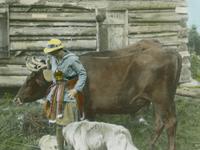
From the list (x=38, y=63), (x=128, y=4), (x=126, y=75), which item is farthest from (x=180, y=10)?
(x=38, y=63)

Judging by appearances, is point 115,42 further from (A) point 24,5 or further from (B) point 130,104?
(B) point 130,104

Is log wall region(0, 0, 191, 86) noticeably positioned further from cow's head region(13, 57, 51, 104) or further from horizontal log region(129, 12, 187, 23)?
cow's head region(13, 57, 51, 104)

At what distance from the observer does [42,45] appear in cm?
1317

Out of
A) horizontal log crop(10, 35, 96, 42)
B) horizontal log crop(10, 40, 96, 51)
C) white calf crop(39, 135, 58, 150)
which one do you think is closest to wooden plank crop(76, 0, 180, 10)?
horizontal log crop(10, 35, 96, 42)

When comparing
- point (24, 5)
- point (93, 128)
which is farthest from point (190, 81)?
point (93, 128)

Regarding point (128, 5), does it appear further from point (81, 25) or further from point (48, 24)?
point (48, 24)

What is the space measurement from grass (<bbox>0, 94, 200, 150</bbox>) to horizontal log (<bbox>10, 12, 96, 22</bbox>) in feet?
6.48

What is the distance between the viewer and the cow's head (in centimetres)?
1015

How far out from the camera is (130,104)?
10.2 meters

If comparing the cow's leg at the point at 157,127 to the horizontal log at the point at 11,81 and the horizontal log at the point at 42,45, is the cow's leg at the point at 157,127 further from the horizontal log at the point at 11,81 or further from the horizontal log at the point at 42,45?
the horizontal log at the point at 11,81

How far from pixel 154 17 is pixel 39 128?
4.64m

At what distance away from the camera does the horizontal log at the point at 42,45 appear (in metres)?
13.0

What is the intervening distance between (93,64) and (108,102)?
71 centimetres

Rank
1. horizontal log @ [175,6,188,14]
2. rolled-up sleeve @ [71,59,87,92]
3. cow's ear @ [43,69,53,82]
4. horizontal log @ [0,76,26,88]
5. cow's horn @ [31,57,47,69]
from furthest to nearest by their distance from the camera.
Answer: horizontal log @ [175,6,188,14] → horizontal log @ [0,76,26,88] → cow's horn @ [31,57,47,69] → cow's ear @ [43,69,53,82] → rolled-up sleeve @ [71,59,87,92]
